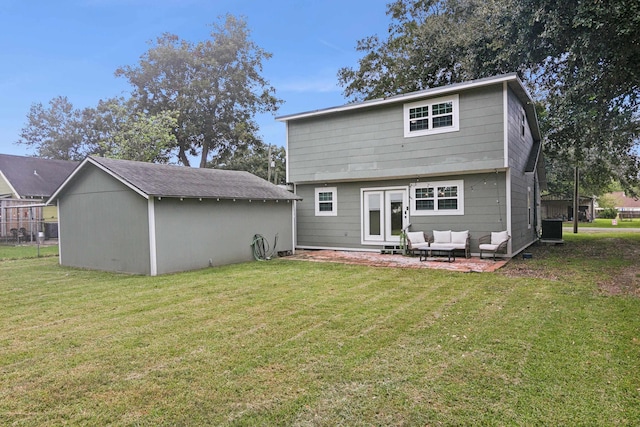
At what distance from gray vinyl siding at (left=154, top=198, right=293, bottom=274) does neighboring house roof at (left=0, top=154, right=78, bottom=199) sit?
16.9 meters

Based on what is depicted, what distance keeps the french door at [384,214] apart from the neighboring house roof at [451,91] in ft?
9.17

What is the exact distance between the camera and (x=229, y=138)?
95.3 feet

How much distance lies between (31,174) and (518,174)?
26.0 m

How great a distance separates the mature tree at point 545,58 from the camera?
26.9 ft

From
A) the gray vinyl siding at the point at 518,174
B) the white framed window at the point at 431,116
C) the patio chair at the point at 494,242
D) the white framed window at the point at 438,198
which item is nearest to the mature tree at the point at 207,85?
the white framed window at the point at 431,116

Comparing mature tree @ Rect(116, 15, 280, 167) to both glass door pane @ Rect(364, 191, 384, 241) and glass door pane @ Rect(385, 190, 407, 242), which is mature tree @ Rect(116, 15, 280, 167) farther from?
glass door pane @ Rect(385, 190, 407, 242)

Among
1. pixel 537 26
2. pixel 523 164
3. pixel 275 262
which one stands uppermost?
pixel 537 26

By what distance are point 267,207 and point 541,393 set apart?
31.9 ft

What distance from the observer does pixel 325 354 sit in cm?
380

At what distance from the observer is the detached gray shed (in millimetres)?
8945

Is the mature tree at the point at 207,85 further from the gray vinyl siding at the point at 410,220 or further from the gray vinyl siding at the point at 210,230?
the gray vinyl siding at the point at 210,230

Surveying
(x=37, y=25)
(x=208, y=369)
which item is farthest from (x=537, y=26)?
(x=37, y=25)

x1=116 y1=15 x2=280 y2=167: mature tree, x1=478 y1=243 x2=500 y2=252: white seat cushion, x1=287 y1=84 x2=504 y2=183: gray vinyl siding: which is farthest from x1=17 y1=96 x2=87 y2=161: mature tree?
x1=478 y1=243 x2=500 y2=252: white seat cushion

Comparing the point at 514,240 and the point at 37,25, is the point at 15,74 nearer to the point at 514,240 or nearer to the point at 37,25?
the point at 37,25
